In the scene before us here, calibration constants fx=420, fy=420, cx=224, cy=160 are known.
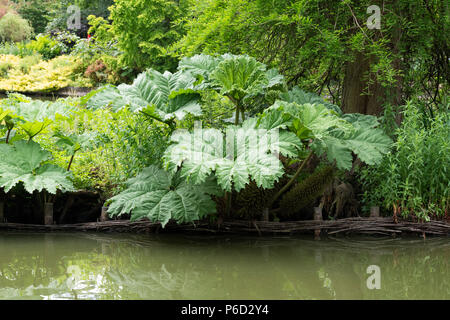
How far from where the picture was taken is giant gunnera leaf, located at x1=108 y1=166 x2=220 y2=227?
309 centimetres

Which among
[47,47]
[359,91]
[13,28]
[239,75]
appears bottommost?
[239,75]

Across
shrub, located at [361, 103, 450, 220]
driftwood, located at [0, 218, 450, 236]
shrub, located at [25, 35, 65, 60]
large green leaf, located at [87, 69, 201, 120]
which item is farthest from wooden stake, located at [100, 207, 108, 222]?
shrub, located at [25, 35, 65, 60]

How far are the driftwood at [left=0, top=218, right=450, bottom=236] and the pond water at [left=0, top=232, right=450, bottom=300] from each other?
107 mm

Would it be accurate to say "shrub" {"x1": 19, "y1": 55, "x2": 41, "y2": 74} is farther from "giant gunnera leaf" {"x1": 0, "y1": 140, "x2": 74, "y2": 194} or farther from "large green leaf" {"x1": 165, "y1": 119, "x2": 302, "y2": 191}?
"large green leaf" {"x1": 165, "y1": 119, "x2": 302, "y2": 191}

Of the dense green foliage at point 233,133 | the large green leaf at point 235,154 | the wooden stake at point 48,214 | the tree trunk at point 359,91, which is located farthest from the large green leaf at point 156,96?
the tree trunk at point 359,91

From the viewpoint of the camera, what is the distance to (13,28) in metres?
18.5

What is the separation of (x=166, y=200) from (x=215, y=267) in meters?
0.73

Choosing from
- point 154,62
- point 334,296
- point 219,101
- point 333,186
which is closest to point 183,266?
point 334,296

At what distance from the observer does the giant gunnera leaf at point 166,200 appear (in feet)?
10.1

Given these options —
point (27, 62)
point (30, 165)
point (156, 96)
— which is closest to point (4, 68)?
point (27, 62)

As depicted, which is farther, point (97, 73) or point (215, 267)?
point (97, 73)

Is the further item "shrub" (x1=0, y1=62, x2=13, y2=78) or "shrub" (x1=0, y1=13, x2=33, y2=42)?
"shrub" (x1=0, y1=13, x2=33, y2=42)

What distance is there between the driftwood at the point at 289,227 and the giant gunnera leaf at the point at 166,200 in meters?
0.46

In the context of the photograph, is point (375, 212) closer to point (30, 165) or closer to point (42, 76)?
point (30, 165)
